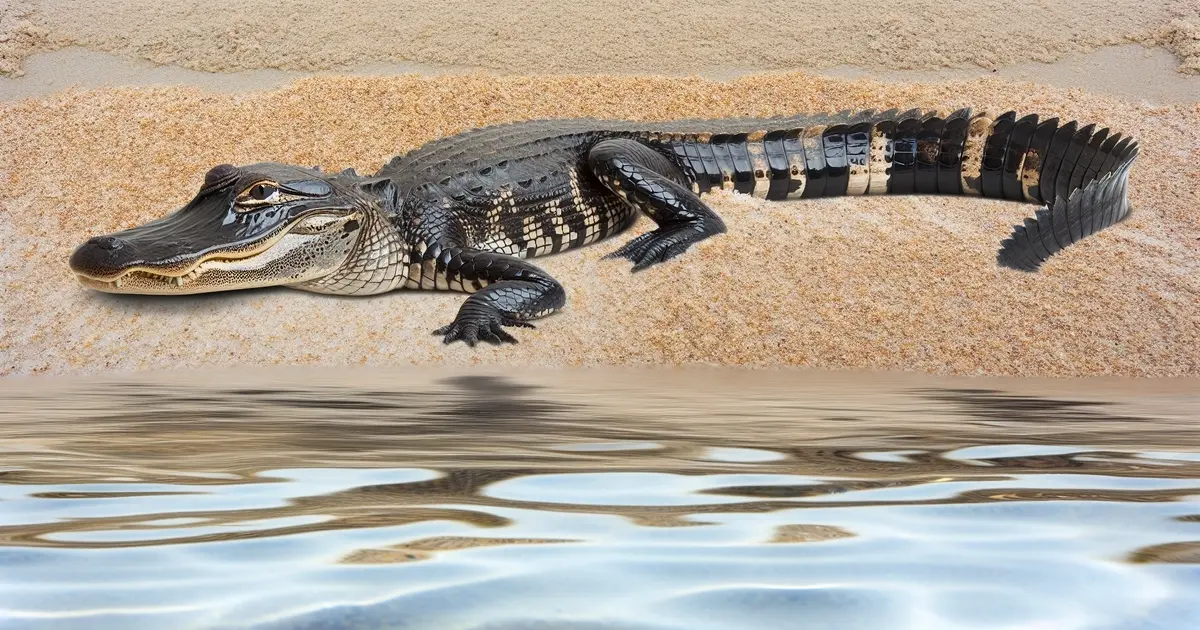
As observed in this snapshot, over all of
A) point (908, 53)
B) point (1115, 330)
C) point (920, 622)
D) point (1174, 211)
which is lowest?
point (920, 622)

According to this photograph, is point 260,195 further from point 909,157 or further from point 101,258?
point 909,157

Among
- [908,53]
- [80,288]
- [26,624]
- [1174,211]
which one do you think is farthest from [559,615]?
[908,53]

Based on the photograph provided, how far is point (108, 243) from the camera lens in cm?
318

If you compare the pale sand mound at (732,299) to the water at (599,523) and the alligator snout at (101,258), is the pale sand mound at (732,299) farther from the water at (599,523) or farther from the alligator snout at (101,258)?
the water at (599,523)

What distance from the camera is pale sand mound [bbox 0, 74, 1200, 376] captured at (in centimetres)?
323

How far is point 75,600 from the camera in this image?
646mm

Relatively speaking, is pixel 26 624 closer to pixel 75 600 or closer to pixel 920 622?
pixel 75 600

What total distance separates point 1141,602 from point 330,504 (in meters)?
0.65

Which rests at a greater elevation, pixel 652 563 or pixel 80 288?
pixel 80 288

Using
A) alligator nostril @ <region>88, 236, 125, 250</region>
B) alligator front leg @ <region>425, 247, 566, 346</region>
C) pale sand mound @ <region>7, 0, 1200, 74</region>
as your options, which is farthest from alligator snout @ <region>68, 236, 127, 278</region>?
pale sand mound @ <region>7, 0, 1200, 74</region>

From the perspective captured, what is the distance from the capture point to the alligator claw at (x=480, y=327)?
10.5 ft

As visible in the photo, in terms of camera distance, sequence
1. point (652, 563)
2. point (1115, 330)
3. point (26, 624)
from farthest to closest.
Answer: point (1115, 330) → point (652, 563) → point (26, 624)

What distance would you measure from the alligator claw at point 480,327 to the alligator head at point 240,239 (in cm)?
56

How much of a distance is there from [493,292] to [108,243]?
1210 millimetres
